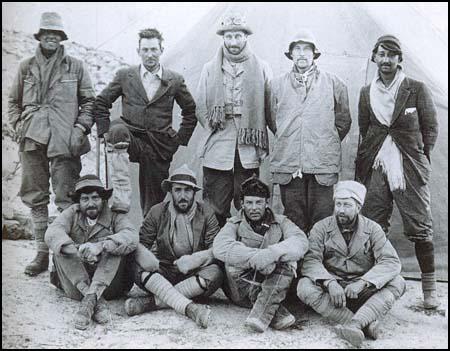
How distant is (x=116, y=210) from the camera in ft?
12.5

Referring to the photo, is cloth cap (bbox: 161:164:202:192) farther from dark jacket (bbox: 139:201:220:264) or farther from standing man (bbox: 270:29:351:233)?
standing man (bbox: 270:29:351:233)

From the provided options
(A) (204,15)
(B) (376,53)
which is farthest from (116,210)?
(A) (204,15)

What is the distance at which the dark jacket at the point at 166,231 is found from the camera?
12.3 feet

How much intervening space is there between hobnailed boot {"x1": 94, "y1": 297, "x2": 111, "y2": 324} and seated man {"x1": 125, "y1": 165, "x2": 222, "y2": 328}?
13 centimetres

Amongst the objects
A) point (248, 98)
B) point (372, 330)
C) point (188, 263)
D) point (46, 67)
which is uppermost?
point (46, 67)

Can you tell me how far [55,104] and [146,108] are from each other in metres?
0.63

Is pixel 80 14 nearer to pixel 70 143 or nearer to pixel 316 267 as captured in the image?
pixel 70 143

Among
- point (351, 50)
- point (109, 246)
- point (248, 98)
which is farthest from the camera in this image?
point (351, 50)

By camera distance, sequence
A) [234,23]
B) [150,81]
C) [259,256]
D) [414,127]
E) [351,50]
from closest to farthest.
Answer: [259,256] → [414,127] → [234,23] → [150,81] → [351,50]

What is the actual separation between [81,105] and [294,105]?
152 centimetres

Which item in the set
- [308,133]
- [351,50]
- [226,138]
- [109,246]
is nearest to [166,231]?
[109,246]

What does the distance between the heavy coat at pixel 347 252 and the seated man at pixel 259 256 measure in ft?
0.31

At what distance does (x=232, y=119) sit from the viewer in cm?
404

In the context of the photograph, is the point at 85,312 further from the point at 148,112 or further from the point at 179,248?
the point at 148,112
